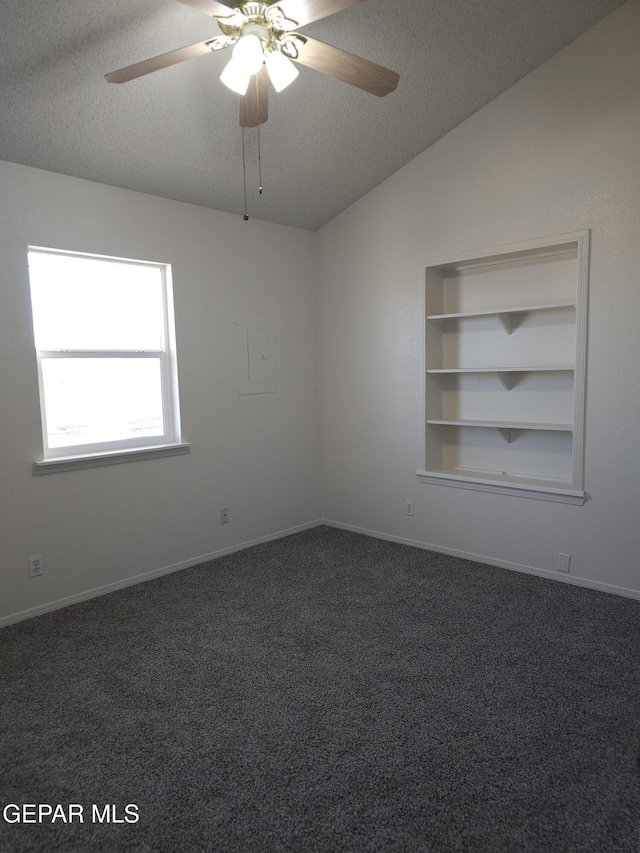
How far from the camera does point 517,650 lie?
104 inches

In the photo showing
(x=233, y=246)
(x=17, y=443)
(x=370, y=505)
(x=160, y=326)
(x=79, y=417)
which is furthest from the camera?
(x=370, y=505)

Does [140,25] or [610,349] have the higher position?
[140,25]

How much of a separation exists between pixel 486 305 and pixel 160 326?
2284mm

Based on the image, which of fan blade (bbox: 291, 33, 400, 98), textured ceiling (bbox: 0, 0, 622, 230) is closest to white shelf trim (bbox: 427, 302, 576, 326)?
textured ceiling (bbox: 0, 0, 622, 230)

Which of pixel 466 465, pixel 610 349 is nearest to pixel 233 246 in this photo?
pixel 466 465

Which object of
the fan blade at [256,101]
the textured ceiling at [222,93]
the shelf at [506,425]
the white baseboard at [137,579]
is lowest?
the white baseboard at [137,579]

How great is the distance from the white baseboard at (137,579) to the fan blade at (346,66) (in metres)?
3.05

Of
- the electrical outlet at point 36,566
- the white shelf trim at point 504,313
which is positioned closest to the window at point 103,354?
the electrical outlet at point 36,566

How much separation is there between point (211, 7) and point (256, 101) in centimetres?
48

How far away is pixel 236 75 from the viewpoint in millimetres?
2033

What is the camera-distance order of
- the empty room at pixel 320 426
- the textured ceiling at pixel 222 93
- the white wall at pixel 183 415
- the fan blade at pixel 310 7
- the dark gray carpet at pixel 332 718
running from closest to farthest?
the dark gray carpet at pixel 332 718
the fan blade at pixel 310 7
the empty room at pixel 320 426
the textured ceiling at pixel 222 93
the white wall at pixel 183 415

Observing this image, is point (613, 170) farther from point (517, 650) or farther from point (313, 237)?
point (517, 650)

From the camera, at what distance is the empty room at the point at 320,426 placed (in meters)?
1.91

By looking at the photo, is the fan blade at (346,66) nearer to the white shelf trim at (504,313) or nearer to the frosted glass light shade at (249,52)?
the frosted glass light shade at (249,52)
